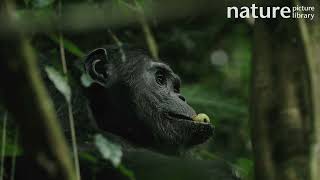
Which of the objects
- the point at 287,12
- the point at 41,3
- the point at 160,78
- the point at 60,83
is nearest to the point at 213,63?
the point at 160,78

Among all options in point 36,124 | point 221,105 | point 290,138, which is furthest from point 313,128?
point 221,105

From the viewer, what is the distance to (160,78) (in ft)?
13.6

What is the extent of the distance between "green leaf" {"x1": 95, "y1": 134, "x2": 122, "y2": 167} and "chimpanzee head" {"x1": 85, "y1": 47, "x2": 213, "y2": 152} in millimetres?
1524

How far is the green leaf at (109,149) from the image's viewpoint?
213 cm

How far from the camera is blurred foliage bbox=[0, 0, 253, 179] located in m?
4.75

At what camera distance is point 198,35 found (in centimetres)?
559

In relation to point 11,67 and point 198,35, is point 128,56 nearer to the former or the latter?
point 198,35

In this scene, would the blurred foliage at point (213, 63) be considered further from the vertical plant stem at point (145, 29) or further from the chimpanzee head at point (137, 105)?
the vertical plant stem at point (145, 29)

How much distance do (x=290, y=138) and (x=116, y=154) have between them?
67 centimetres

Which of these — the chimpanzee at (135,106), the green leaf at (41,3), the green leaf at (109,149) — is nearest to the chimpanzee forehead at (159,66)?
the chimpanzee at (135,106)

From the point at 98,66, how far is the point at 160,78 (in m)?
0.42

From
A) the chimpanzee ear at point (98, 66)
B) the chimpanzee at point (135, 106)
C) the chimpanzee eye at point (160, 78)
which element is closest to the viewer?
the chimpanzee at point (135, 106)

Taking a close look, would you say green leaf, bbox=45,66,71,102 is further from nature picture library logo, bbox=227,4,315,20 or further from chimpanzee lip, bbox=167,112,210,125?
chimpanzee lip, bbox=167,112,210,125

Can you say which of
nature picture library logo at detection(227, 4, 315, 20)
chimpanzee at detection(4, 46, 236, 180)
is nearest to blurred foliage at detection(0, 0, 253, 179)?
chimpanzee at detection(4, 46, 236, 180)
